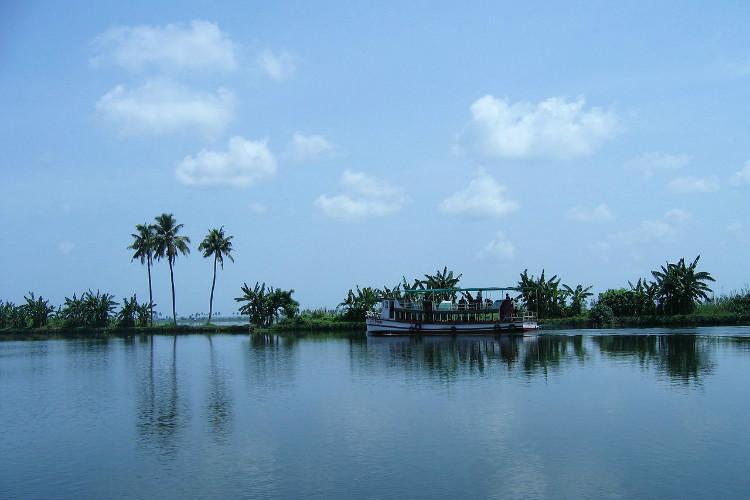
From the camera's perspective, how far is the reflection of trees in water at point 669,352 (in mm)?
38812

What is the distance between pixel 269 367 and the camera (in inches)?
1832

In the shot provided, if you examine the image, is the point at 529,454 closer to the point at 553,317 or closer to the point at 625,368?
A: the point at 625,368

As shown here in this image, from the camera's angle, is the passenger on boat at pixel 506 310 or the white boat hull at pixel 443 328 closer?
the white boat hull at pixel 443 328

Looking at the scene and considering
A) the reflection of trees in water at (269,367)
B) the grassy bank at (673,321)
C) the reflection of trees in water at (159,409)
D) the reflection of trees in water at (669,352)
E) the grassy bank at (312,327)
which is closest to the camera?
the reflection of trees in water at (159,409)

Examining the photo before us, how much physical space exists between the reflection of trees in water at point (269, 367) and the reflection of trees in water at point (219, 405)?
65.1 inches

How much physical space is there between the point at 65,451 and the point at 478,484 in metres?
13.8

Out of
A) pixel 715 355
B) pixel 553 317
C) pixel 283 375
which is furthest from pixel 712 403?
pixel 553 317

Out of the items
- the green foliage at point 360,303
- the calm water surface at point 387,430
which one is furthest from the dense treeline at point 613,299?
the calm water surface at point 387,430

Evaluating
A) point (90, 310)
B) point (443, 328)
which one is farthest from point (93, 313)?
point (443, 328)

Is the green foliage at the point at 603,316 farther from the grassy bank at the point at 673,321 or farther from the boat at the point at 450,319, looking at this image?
the boat at the point at 450,319

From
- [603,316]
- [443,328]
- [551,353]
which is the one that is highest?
[603,316]

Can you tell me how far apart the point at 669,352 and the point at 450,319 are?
35984 millimetres

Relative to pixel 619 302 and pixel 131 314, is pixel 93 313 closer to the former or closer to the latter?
pixel 131 314

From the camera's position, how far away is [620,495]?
1675cm
